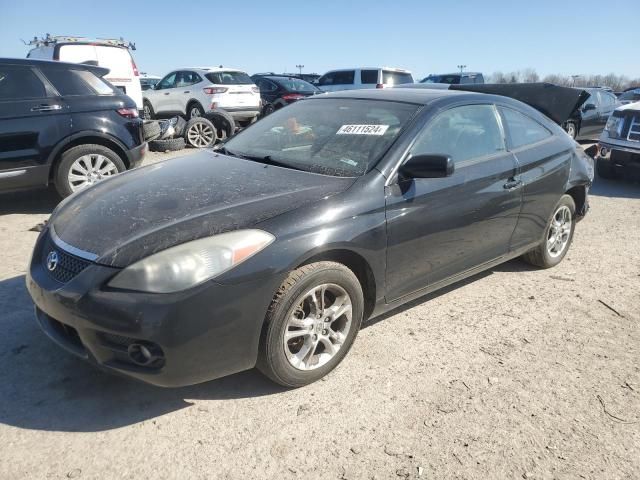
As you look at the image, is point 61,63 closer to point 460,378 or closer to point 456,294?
point 456,294

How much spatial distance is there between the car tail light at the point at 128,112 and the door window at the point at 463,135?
4.34 meters

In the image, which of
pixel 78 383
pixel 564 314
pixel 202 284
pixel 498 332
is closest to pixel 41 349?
pixel 78 383

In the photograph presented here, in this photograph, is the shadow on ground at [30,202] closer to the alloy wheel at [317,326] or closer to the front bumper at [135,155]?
the front bumper at [135,155]

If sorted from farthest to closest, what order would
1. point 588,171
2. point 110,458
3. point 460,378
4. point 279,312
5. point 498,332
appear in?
point 588,171 → point 498,332 → point 460,378 → point 279,312 → point 110,458

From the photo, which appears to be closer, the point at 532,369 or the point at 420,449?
the point at 420,449

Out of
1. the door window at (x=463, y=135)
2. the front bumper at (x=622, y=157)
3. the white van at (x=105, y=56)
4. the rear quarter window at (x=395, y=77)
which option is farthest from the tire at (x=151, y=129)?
the rear quarter window at (x=395, y=77)

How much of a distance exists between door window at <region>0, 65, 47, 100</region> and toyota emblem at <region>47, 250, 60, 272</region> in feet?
12.6

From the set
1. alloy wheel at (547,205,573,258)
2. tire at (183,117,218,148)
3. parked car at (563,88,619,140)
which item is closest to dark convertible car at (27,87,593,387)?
alloy wheel at (547,205,573,258)

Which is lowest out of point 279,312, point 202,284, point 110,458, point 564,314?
point 564,314

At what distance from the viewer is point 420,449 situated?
234 cm

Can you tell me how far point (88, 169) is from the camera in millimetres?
5945

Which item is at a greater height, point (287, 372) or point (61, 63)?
point (61, 63)

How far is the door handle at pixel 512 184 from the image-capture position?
3.71m

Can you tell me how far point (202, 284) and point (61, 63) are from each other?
498 cm
